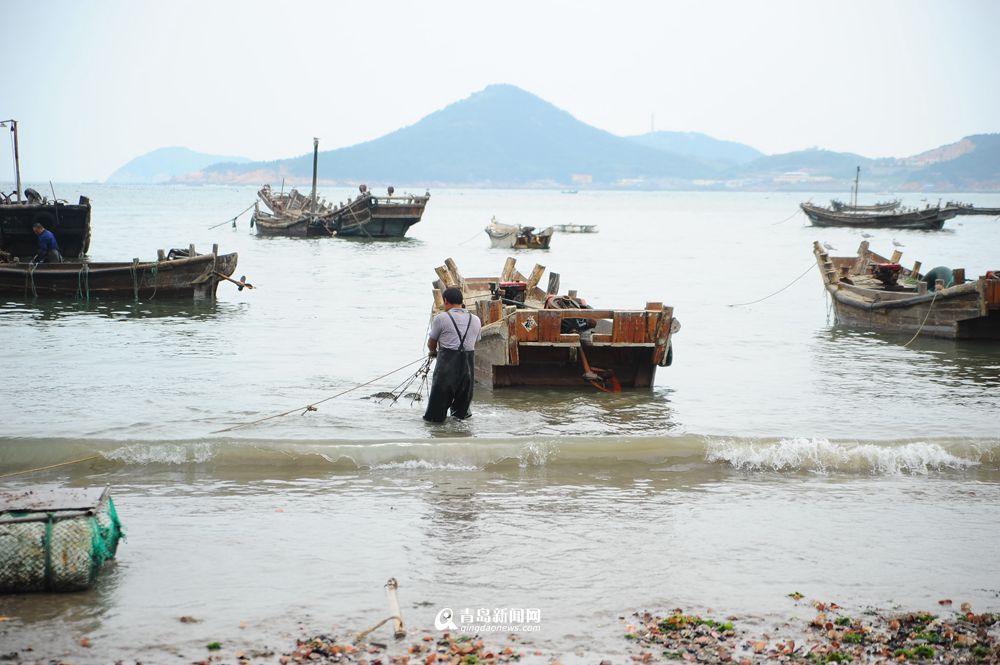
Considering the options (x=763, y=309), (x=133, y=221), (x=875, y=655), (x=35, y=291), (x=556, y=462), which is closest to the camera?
(x=875, y=655)

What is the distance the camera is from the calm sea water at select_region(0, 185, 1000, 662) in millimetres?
6266

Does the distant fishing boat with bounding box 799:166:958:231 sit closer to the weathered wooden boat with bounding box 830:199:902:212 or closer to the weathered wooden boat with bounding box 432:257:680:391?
the weathered wooden boat with bounding box 830:199:902:212

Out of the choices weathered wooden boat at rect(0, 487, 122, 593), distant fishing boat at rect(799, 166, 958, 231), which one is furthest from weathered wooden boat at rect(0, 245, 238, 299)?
distant fishing boat at rect(799, 166, 958, 231)

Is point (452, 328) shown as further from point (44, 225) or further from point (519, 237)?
point (519, 237)

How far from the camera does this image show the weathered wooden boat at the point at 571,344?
1254cm

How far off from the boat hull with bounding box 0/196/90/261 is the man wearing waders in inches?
699

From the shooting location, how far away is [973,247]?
5722 cm

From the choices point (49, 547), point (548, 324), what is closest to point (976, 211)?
point (548, 324)

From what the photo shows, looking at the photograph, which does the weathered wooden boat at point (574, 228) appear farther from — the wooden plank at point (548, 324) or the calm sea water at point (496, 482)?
the wooden plank at point (548, 324)

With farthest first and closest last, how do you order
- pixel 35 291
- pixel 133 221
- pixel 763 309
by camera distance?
pixel 133 221, pixel 763 309, pixel 35 291

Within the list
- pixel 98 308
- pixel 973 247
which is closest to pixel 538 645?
pixel 98 308

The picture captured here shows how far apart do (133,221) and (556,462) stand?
77.2m

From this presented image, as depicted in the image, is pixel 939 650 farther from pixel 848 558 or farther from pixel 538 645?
pixel 538 645

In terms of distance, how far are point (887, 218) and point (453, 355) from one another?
62.7 meters
